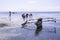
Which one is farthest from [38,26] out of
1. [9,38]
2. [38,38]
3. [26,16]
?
[26,16]

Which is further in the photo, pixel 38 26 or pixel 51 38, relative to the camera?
pixel 38 26

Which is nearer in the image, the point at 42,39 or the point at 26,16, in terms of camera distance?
the point at 42,39

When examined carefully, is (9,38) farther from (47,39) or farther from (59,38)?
(59,38)

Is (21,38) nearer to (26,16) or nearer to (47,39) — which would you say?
(47,39)

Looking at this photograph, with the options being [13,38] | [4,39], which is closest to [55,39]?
[13,38]

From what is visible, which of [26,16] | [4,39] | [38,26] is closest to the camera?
[4,39]

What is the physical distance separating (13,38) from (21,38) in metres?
0.24

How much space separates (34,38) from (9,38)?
751mm

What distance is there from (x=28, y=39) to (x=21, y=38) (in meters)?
0.24

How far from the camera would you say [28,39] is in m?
3.73

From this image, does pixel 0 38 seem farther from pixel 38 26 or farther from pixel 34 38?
pixel 38 26

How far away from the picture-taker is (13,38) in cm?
382

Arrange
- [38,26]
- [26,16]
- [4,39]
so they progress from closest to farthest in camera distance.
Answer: [4,39], [38,26], [26,16]

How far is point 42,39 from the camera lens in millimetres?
3766
